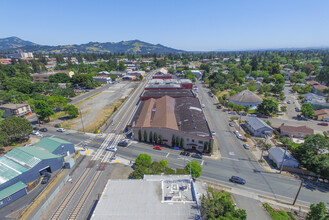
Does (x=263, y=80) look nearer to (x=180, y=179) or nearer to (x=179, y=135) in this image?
(x=179, y=135)

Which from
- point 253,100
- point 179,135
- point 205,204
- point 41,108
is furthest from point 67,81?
point 205,204

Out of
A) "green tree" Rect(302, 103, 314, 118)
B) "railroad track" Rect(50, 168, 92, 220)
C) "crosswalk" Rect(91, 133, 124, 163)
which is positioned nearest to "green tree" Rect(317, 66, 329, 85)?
"green tree" Rect(302, 103, 314, 118)

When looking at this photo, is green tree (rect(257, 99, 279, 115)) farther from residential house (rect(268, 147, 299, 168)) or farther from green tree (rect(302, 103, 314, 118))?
residential house (rect(268, 147, 299, 168))

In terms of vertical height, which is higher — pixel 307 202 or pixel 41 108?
pixel 41 108

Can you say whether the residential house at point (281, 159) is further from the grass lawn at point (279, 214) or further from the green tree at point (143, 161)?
the green tree at point (143, 161)

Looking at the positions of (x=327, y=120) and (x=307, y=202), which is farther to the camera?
(x=327, y=120)

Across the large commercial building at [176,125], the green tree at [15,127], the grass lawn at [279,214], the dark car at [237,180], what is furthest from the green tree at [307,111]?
the green tree at [15,127]

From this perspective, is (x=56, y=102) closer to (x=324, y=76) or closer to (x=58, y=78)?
(x=58, y=78)
